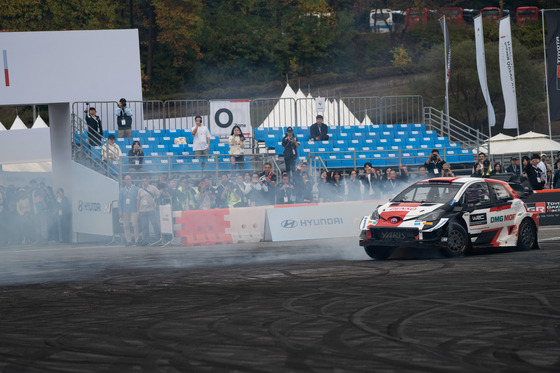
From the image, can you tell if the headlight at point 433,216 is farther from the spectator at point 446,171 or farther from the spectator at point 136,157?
the spectator at point 136,157

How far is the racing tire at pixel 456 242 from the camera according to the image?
16.1m

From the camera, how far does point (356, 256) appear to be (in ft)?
57.1

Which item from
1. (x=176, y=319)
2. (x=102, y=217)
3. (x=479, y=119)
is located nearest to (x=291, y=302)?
(x=176, y=319)

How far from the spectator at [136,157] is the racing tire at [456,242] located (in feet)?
36.4

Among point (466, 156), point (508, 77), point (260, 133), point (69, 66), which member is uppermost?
point (69, 66)

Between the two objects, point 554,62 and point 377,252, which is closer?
point 377,252

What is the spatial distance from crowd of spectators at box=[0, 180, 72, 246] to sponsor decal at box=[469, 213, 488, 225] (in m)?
13.5

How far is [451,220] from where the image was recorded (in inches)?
634

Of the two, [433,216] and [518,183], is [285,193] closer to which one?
[518,183]

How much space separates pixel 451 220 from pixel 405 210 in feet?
2.87

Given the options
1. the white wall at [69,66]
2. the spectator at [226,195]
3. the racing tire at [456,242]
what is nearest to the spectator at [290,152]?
the spectator at [226,195]

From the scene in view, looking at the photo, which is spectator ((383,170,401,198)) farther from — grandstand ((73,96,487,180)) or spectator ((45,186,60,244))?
spectator ((45,186,60,244))

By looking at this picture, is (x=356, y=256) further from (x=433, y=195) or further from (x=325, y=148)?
(x=325, y=148)

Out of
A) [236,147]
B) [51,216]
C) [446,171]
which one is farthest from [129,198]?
[446,171]
